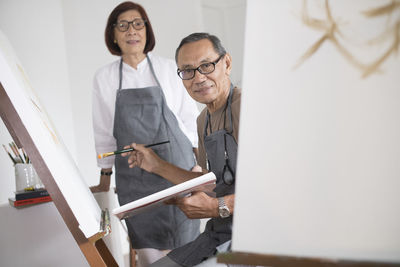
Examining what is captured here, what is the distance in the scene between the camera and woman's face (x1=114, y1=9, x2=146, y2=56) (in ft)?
5.53

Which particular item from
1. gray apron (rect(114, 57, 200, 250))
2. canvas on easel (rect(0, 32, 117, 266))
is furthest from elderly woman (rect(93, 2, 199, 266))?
canvas on easel (rect(0, 32, 117, 266))

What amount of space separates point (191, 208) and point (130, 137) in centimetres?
74

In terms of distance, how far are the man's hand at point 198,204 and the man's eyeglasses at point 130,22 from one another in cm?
101

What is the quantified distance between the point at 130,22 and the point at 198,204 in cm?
105

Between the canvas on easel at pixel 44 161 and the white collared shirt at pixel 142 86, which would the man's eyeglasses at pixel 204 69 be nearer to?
the white collared shirt at pixel 142 86

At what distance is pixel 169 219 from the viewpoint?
5.23ft

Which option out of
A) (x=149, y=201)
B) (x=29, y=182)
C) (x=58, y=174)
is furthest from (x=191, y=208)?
(x=29, y=182)

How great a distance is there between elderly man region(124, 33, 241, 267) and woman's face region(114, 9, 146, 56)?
0.44 m

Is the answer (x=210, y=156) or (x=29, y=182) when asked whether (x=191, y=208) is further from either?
(x=29, y=182)

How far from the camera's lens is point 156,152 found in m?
1.62

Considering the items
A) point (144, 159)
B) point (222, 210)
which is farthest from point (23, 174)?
point (222, 210)

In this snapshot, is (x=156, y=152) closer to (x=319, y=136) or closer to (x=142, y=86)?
(x=142, y=86)

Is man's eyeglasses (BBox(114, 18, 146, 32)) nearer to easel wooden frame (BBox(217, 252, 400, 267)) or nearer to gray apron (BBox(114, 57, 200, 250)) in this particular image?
gray apron (BBox(114, 57, 200, 250))

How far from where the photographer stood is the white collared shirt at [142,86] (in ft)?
5.58
